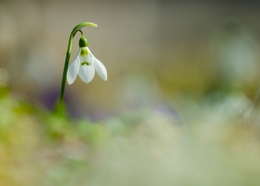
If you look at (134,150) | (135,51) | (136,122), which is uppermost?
(135,51)

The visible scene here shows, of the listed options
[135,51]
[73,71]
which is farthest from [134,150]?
[135,51]

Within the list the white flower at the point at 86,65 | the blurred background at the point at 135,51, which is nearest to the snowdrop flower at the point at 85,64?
the white flower at the point at 86,65

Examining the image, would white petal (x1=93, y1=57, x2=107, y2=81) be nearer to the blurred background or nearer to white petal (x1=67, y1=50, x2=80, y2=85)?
white petal (x1=67, y1=50, x2=80, y2=85)

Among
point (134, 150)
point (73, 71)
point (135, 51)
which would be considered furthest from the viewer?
point (135, 51)

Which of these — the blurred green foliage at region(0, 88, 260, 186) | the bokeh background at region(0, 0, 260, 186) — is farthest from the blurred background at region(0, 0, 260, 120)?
the blurred green foliage at region(0, 88, 260, 186)

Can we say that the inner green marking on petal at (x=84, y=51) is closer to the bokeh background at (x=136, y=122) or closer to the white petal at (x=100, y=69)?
the white petal at (x=100, y=69)

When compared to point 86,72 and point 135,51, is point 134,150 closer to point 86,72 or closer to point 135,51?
point 86,72

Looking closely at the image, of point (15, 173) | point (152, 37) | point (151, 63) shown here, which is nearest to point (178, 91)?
point (15, 173)
